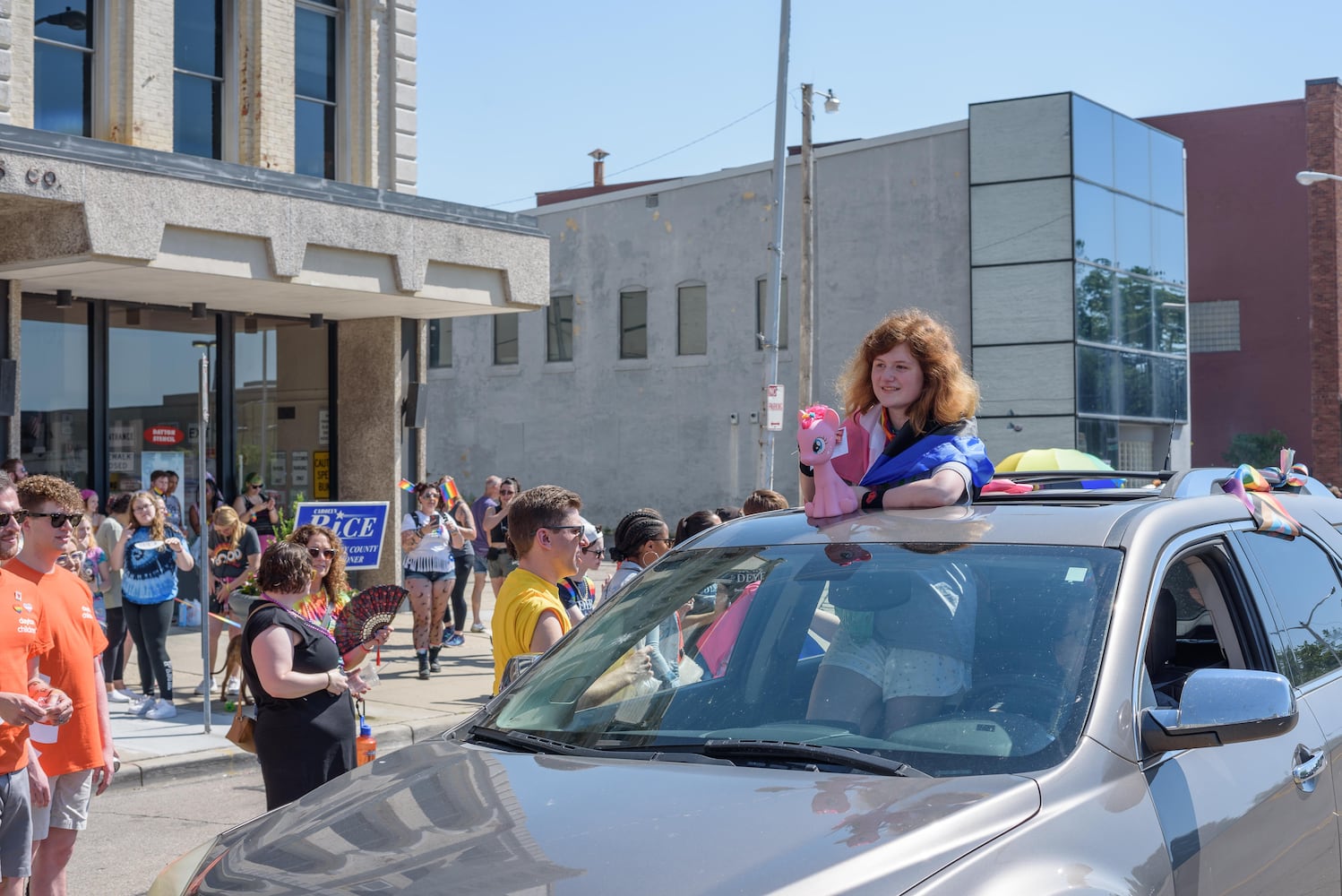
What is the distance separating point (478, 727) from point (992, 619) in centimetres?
132

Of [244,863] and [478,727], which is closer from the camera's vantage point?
[244,863]

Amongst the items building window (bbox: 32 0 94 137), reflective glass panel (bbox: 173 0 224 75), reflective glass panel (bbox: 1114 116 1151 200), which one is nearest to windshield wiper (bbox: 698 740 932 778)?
building window (bbox: 32 0 94 137)

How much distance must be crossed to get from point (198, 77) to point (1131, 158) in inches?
837

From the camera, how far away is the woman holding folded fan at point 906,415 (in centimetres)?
407

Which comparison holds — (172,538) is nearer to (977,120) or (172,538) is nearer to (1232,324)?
(977,120)

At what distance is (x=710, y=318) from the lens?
32.1 m

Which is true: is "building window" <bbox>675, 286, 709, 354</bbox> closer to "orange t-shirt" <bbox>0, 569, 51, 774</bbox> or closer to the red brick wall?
the red brick wall

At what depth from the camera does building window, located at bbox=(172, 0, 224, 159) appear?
16.1 m

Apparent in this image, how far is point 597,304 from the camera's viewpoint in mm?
33469

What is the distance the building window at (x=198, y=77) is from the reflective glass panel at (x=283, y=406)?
2.35 m

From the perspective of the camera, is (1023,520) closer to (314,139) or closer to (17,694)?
(17,694)

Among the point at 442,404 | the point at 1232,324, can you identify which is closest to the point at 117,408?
the point at 442,404

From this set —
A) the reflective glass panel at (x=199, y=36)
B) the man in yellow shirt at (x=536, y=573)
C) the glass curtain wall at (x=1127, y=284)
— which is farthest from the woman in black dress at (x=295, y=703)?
the glass curtain wall at (x=1127, y=284)

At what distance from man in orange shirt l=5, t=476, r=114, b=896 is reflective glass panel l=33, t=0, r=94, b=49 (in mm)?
11893
